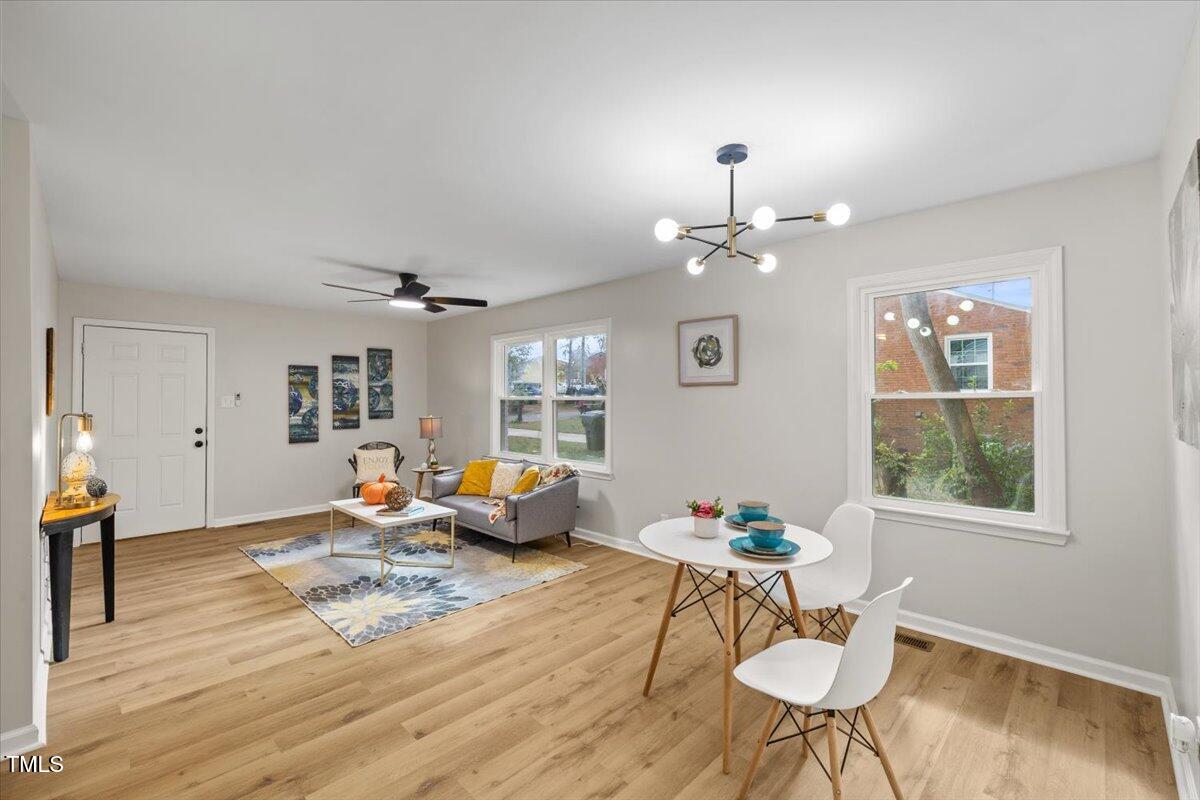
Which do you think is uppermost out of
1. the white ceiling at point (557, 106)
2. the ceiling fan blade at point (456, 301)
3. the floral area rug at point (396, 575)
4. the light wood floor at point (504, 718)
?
the white ceiling at point (557, 106)

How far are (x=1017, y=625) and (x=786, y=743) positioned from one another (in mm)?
1663

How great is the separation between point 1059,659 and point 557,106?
3658 mm

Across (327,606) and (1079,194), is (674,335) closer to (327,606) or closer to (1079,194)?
(1079,194)

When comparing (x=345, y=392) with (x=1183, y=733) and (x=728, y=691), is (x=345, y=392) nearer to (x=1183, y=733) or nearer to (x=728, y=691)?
(x=728, y=691)

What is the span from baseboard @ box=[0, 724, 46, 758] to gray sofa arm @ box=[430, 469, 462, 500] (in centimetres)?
350

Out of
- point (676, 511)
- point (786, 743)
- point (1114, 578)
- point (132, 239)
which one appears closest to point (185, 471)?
point (132, 239)

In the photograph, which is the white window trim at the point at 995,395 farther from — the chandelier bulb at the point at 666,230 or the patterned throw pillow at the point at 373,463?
the patterned throw pillow at the point at 373,463

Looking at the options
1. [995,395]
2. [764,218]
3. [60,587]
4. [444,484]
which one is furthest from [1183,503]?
[444,484]

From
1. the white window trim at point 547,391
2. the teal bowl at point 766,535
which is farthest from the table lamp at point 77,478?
the white window trim at point 547,391

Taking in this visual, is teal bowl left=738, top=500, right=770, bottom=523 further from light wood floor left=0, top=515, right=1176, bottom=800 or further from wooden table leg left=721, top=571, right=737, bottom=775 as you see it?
light wood floor left=0, top=515, right=1176, bottom=800

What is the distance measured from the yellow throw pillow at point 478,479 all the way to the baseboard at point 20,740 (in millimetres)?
3588

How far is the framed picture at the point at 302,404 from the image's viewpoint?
637 centimetres

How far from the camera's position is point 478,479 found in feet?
18.5

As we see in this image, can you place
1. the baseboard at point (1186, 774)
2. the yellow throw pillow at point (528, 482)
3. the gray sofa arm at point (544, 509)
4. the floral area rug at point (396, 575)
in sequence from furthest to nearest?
the yellow throw pillow at point (528, 482), the gray sofa arm at point (544, 509), the floral area rug at point (396, 575), the baseboard at point (1186, 774)
